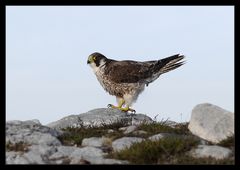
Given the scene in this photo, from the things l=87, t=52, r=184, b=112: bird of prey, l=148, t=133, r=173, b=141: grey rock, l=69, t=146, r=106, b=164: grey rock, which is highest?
l=87, t=52, r=184, b=112: bird of prey

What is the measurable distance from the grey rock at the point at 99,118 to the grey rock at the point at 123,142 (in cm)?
293

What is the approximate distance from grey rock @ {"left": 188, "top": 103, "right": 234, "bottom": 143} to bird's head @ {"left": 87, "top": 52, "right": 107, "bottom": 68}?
Result: 6721 mm

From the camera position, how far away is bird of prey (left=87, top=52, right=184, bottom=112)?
1889cm

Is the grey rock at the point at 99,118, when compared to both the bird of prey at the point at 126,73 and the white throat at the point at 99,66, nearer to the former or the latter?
the bird of prey at the point at 126,73

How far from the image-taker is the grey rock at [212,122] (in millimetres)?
12805

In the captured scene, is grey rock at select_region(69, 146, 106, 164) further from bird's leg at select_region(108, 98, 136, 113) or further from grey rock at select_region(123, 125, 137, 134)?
→ bird's leg at select_region(108, 98, 136, 113)

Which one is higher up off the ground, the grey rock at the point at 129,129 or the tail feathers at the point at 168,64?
the tail feathers at the point at 168,64

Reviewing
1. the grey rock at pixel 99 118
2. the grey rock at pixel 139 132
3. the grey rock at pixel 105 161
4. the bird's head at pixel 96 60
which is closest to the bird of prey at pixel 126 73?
the bird's head at pixel 96 60

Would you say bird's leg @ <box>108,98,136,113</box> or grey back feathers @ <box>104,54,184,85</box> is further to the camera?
grey back feathers @ <box>104,54,184,85</box>

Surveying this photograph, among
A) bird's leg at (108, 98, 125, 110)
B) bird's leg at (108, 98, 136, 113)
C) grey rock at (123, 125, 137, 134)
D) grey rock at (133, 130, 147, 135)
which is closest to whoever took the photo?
grey rock at (133, 130, 147, 135)

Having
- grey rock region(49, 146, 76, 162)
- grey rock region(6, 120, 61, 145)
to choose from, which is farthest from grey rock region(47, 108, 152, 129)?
grey rock region(49, 146, 76, 162)

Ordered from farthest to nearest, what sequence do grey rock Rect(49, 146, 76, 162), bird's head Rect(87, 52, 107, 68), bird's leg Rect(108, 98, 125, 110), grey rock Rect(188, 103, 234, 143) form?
bird's head Rect(87, 52, 107, 68)
bird's leg Rect(108, 98, 125, 110)
grey rock Rect(188, 103, 234, 143)
grey rock Rect(49, 146, 76, 162)

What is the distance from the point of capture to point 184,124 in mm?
16156
